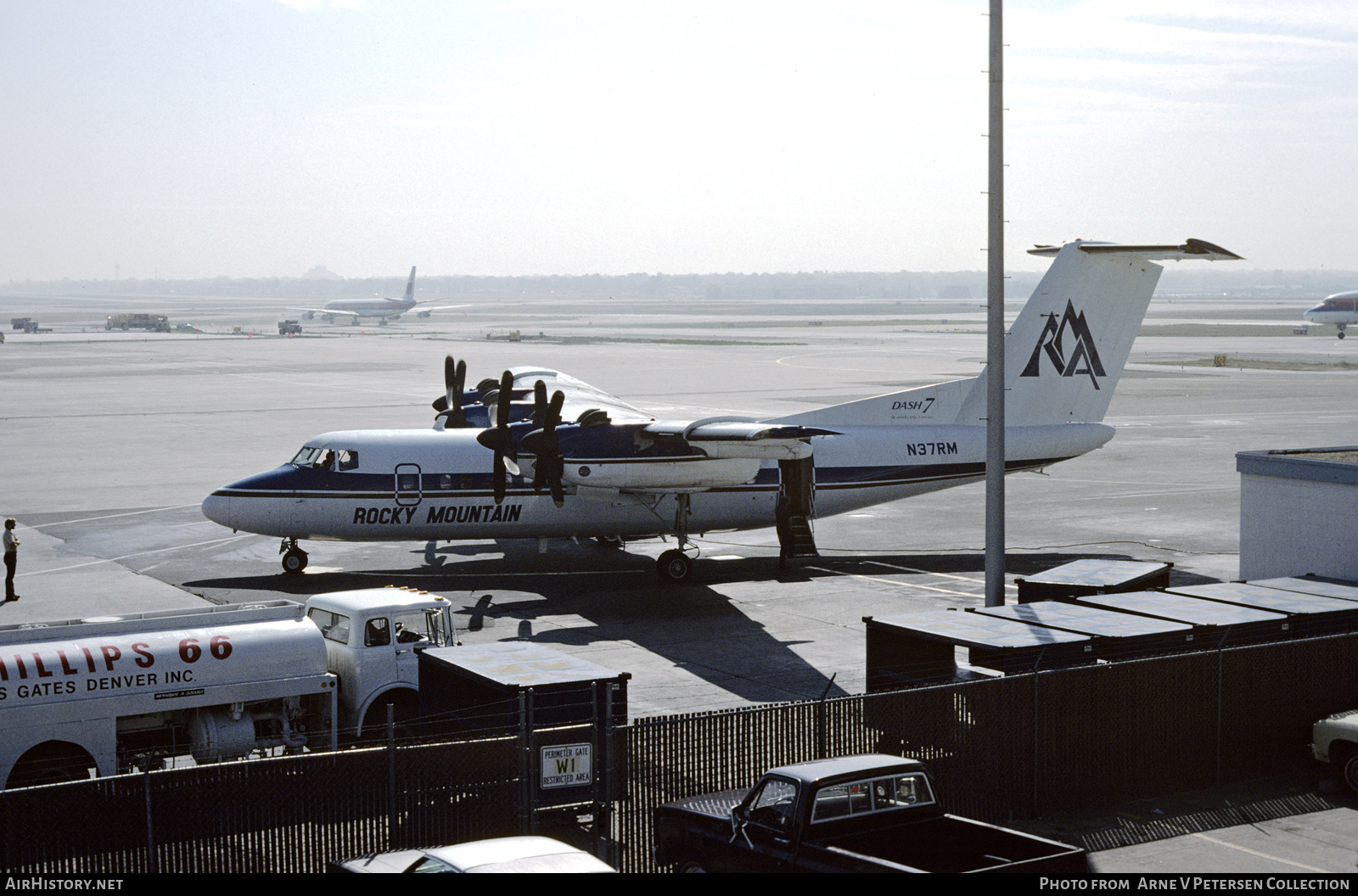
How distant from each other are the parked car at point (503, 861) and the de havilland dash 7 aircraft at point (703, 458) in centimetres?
1803

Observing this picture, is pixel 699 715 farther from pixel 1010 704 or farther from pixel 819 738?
pixel 1010 704

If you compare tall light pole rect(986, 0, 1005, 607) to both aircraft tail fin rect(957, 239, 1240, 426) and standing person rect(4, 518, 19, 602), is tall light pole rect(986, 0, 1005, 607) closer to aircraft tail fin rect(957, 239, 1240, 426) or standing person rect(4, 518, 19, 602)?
aircraft tail fin rect(957, 239, 1240, 426)

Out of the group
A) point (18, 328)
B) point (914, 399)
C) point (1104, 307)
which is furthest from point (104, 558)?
point (18, 328)

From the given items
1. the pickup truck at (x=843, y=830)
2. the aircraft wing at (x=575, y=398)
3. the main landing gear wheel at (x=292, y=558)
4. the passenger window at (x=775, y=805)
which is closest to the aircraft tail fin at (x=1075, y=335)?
the aircraft wing at (x=575, y=398)

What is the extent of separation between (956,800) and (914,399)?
20.6 metres

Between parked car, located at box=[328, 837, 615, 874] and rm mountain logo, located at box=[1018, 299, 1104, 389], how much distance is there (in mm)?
26359

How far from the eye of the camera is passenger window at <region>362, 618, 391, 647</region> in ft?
67.5

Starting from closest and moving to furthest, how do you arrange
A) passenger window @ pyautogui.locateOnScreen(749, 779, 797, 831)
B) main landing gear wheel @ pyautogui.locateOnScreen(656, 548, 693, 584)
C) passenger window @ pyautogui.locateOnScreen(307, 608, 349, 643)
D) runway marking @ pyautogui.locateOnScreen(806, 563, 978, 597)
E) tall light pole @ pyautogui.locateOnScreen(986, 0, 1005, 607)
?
1. passenger window @ pyautogui.locateOnScreen(749, 779, 797, 831)
2. passenger window @ pyautogui.locateOnScreen(307, 608, 349, 643)
3. tall light pole @ pyautogui.locateOnScreen(986, 0, 1005, 607)
4. runway marking @ pyautogui.locateOnScreen(806, 563, 978, 597)
5. main landing gear wheel @ pyautogui.locateOnScreen(656, 548, 693, 584)

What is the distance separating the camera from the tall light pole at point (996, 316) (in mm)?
23344

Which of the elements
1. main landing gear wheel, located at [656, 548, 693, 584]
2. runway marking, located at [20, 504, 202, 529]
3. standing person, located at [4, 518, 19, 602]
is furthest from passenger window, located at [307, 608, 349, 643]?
runway marking, located at [20, 504, 202, 529]

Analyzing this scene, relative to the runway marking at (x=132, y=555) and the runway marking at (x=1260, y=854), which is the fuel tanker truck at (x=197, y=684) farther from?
the runway marking at (x=132, y=555)

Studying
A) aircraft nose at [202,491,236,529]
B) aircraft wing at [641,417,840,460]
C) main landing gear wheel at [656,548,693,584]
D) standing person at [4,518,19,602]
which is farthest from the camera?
main landing gear wheel at [656,548,693,584]

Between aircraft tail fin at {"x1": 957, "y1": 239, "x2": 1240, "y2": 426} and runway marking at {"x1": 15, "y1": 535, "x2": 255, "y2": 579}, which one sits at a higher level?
aircraft tail fin at {"x1": 957, "y1": 239, "x2": 1240, "y2": 426}

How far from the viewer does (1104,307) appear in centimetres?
3472
